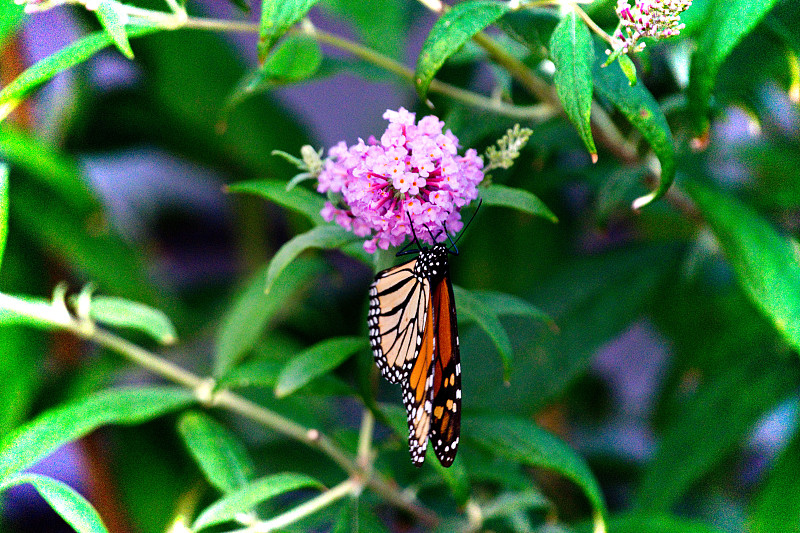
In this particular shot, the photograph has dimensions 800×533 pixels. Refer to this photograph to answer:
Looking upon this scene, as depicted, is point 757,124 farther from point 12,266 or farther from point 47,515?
point 47,515

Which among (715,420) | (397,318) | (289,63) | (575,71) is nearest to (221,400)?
(397,318)

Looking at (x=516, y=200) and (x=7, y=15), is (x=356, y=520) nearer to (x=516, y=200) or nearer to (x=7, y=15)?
(x=516, y=200)

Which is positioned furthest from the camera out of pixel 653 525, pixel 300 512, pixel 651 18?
pixel 653 525

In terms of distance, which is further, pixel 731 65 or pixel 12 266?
pixel 12 266

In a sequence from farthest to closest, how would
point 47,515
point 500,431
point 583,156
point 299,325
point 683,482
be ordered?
point 47,515 < point 299,325 < point 583,156 < point 683,482 < point 500,431

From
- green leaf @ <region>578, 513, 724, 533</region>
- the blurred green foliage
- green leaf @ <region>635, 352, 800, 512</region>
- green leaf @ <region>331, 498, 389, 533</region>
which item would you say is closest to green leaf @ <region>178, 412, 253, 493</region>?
the blurred green foliage

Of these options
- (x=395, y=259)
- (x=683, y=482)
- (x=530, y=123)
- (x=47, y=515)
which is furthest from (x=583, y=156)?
(x=47, y=515)
